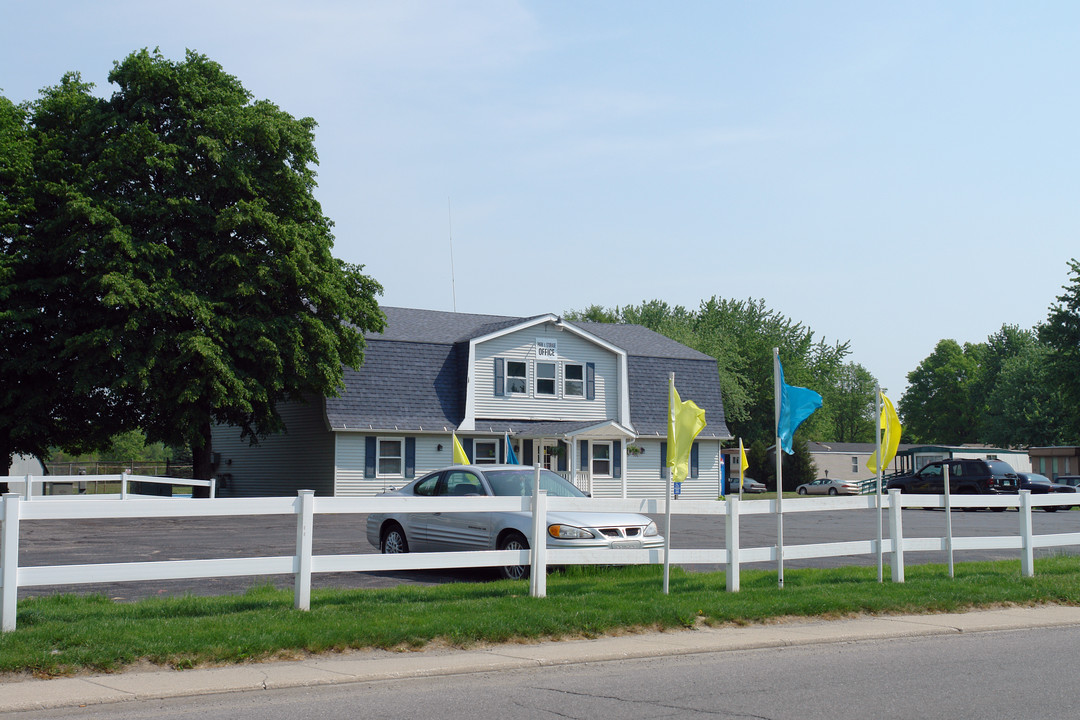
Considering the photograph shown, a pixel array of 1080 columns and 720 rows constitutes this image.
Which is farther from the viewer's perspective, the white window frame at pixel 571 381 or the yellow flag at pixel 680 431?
the white window frame at pixel 571 381

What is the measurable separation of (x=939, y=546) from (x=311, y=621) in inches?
351

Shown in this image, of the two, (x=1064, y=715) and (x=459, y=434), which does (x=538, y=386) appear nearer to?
(x=459, y=434)

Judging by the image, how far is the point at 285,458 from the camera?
39844 millimetres

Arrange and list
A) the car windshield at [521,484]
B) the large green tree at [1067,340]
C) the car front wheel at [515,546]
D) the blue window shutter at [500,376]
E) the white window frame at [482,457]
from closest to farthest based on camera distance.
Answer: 1. the car front wheel at [515,546]
2. the car windshield at [521,484]
3. the white window frame at [482,457]
4. the blue window shutter at [500,376]
5. the large green tree at [1067,340]

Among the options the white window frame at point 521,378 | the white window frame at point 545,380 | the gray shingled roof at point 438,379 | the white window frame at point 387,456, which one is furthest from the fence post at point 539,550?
the white window frame at point 545,380

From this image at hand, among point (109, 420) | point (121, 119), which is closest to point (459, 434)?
point (109, 420)

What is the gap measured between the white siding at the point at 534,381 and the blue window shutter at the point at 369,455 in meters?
4.28

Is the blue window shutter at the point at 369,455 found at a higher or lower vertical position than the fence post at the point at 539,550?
higher

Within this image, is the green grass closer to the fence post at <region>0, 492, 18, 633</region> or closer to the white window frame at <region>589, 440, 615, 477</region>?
the fence post at <region>0, 492, 18, 633</region>

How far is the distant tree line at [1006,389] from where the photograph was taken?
2095 inches

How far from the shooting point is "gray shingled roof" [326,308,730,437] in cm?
3656

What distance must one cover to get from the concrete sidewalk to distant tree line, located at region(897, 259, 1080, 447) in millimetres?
46469

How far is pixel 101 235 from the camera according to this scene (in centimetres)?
3069

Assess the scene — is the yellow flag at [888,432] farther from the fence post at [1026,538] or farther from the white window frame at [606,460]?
the white window frame at [606,460]
